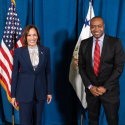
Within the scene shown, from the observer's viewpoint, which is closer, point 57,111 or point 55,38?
point 55,38

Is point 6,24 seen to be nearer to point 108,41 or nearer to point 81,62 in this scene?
point 81,62

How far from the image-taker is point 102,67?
1.64m

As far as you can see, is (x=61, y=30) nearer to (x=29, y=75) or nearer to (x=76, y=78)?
(x=76, y=78)

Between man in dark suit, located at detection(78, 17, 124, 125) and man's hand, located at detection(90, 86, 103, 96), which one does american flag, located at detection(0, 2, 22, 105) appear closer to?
man in dark suit, located at detection(78, 17, 124, 125)

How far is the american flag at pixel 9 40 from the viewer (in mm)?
2287

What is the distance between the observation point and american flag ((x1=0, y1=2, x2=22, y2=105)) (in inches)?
90.0

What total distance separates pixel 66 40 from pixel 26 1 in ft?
2.62

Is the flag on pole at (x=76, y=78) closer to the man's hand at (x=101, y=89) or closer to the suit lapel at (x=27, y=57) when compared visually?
the man's hand at (x=101, y=89)

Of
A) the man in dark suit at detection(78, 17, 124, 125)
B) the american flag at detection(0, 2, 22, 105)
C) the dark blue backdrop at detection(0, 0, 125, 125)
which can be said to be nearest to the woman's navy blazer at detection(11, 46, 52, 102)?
the man in dark suit at detection(78, 17, 124, 125)

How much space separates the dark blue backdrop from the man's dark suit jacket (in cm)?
78

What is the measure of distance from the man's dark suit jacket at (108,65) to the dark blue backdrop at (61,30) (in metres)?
0.78

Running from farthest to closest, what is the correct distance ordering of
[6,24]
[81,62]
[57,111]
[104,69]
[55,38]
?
[57,111] < [55,38] < [6,24] < [81,62] < [104,69]

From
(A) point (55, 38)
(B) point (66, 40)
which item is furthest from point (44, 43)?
(B) point (66, 40)

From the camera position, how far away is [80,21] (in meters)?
2.43
